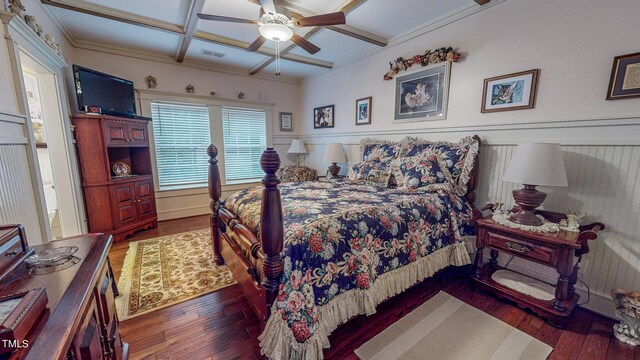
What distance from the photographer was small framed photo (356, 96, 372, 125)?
11.8 feet

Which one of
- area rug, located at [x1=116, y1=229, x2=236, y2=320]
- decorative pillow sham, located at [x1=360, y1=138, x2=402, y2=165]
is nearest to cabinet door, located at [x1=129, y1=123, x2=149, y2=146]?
area rug, located at [x1=116, y1=229, x2=236, y2=320]

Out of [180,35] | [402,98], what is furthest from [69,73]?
[402,98]

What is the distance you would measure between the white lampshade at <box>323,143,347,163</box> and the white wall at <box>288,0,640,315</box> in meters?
1.49

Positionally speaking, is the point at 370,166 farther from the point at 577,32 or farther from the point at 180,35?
the point at 180,35

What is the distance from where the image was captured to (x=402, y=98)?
10.3ft

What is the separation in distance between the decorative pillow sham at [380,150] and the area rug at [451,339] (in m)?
1.64

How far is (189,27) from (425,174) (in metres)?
3.01

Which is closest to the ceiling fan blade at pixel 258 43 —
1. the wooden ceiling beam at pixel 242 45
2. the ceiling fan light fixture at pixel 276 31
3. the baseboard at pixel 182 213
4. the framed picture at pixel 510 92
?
the ceiling fan light fixture at pixel 276 31

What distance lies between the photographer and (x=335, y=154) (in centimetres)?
383

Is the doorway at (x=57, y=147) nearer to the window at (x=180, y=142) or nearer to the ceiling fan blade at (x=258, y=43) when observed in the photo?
the window at (x=180, y=142)

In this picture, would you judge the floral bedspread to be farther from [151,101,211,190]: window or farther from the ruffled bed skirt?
[151,101,211,190]: window

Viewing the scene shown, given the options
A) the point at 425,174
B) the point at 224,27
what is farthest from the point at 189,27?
the point at 425,174

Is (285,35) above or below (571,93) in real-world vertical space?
above

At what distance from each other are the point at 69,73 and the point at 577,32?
5.08 m
